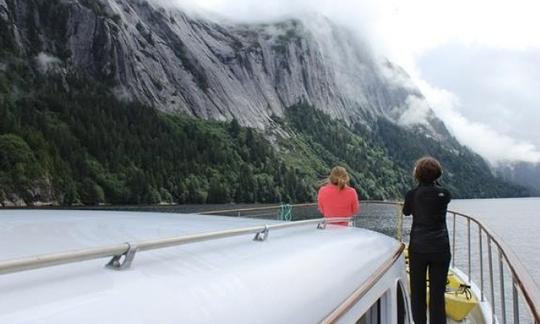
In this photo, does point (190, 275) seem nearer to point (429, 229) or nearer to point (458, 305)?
point (429, 229)

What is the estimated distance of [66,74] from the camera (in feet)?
497

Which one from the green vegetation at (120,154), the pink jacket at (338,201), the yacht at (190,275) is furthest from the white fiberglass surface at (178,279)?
the green vegetation at (120,154)

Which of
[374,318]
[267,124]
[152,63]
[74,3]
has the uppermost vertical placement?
[74,3]

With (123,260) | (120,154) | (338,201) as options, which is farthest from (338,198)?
(120,154)

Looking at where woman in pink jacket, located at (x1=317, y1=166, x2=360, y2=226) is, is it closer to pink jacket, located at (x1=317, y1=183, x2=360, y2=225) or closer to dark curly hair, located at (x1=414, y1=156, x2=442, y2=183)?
pink jacket, located at (x1=317, y1=183, x2=360, y2=225)

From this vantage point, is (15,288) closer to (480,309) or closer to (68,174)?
(480,309)

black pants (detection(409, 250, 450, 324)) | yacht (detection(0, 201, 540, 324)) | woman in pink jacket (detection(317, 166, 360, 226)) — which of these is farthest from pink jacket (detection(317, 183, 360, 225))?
yacht (detection(0, 201, 540, 324))

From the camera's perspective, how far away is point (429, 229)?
567cm

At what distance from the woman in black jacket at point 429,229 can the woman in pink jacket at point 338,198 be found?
1297 millimetres

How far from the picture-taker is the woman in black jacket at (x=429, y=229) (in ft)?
18.5

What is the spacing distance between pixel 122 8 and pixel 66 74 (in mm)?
27483

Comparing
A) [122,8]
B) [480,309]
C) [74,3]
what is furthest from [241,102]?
[480,309]

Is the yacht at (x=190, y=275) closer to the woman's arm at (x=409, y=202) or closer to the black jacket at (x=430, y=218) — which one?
the black jacket at (x=430, y=218)

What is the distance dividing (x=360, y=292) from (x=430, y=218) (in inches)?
106
